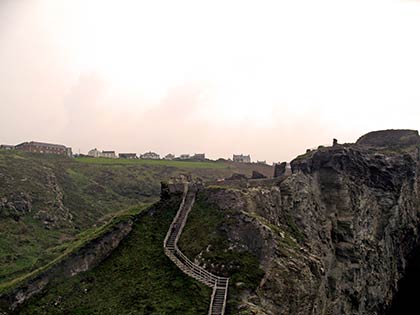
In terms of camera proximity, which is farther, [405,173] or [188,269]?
[405,173]

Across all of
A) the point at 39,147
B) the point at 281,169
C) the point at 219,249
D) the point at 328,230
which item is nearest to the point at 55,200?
the point at 281,169

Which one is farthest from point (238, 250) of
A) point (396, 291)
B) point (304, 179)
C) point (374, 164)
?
point (396, 291)

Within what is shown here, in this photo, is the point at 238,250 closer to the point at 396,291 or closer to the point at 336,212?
the point at 336,212

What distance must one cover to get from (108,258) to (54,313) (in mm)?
6294

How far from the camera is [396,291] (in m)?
59.7

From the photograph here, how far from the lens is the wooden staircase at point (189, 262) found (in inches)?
1143

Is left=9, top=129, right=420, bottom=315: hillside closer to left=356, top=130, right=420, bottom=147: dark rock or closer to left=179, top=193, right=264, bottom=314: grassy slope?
left=179, top=193, right=264, bottom=314: grassy slope

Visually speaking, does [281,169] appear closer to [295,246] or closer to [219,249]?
[295,246]

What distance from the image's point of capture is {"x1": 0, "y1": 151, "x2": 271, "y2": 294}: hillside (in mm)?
58625

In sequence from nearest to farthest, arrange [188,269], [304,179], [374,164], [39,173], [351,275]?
[188,269]
[351,275]
[304,179]
[374,164]
[39,173]

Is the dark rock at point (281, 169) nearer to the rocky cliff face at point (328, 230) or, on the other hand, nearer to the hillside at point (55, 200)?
the rocky cliff face at point (328, 230)

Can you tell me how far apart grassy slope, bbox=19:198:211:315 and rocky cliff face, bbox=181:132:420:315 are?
2.80m

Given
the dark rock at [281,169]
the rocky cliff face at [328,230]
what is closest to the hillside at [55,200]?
the rocky cliff face at [328,230]

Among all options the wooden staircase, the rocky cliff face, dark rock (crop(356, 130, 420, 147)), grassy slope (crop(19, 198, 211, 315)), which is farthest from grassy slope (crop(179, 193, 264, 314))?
dark rock (crop(356, 130, 420, 147))
